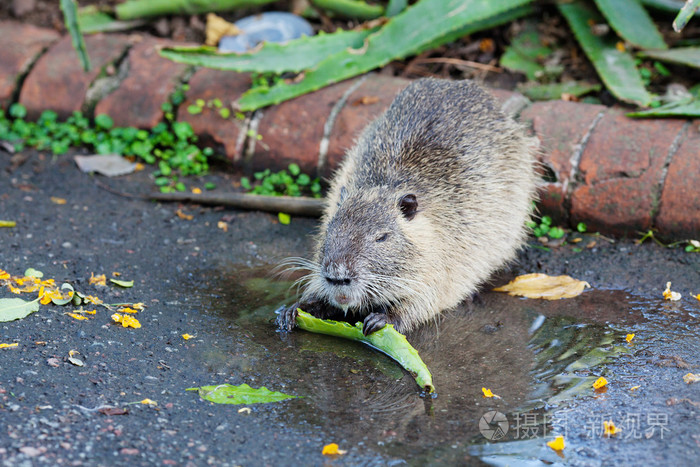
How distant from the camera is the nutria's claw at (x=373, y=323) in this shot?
3568mm

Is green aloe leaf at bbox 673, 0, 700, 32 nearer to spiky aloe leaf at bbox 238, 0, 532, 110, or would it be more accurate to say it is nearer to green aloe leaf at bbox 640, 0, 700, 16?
spiky aloe leaf at bbox 238, 0, 532, 110

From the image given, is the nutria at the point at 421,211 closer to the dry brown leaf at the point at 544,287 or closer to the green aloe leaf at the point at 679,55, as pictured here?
the dry brown leaf at the point at 544,287

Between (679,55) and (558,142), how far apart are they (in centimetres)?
125

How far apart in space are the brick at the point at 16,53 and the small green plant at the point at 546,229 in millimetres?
4227

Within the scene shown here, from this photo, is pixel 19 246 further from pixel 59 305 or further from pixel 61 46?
pixel 61 46

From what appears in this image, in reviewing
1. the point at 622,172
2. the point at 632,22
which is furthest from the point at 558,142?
the point at 632,22

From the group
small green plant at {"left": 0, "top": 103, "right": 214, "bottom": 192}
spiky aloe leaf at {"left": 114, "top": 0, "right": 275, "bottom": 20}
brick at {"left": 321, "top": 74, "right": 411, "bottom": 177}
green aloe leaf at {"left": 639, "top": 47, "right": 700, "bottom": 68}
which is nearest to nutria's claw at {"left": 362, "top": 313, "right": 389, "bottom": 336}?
brick at {"left": 321, "top": 74, "right": 411, "bottom": 177}

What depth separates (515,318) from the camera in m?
3.90

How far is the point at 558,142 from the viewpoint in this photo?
473 cm

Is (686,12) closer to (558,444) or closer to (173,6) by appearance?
(558,444)

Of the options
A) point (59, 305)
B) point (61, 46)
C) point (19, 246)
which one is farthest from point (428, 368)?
point (61, 46)

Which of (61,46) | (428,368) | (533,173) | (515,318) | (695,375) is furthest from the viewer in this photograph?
(61,46)

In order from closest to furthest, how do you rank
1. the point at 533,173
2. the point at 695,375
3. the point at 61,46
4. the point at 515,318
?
1. the point at 695,375
2. the point at 515,318
3. the point at 533,173
4. the point at 61,46

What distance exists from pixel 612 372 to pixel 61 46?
16.4 feet
